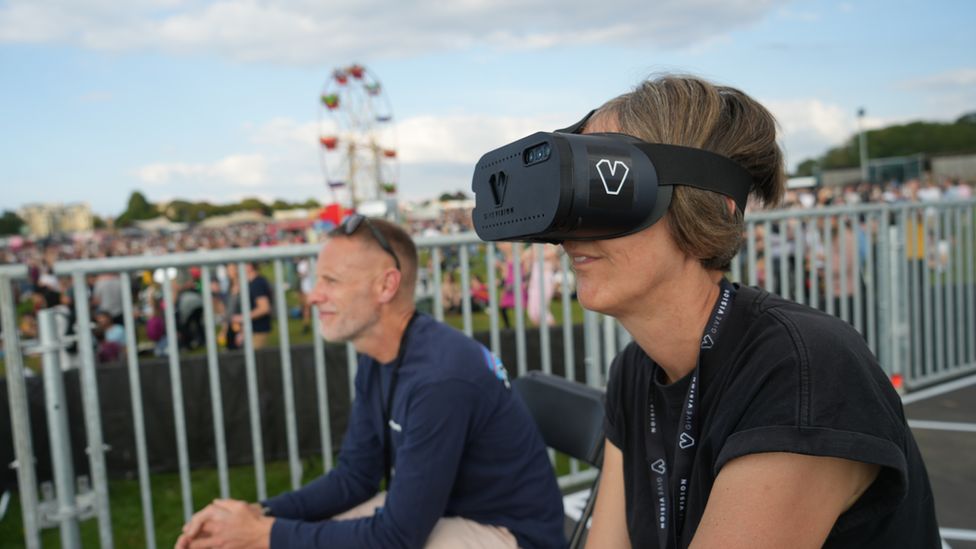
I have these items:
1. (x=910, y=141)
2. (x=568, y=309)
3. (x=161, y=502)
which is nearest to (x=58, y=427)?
(x=161, y=502)

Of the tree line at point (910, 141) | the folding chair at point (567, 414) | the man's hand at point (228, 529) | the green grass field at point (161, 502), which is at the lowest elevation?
the green grass field at point (161, 502)

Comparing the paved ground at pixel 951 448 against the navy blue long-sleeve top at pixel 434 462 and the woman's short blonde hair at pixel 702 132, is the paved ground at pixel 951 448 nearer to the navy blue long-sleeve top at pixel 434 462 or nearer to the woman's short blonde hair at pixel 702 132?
the navy blue long-sleeve top at pixel 434 462

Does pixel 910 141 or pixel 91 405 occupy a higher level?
pixel 910 141

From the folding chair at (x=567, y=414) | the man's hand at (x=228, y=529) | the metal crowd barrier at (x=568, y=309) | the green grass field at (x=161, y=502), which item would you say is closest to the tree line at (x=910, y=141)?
the metal crowd barrier at (x=568, y=309)

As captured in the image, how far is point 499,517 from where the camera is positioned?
2.25 m

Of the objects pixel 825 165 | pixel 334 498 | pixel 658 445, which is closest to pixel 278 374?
pixel 334 498

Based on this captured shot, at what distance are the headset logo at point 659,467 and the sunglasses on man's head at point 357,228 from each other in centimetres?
146

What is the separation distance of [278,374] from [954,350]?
5387 mm

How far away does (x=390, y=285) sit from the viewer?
257 cm

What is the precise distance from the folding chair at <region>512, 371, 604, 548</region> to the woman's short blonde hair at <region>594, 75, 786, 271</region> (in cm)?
122

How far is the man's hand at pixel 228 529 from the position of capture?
6.84ft

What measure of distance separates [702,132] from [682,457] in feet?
1.76

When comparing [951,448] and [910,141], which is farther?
[910,141]

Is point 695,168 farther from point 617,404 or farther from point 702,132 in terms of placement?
point 617,404
